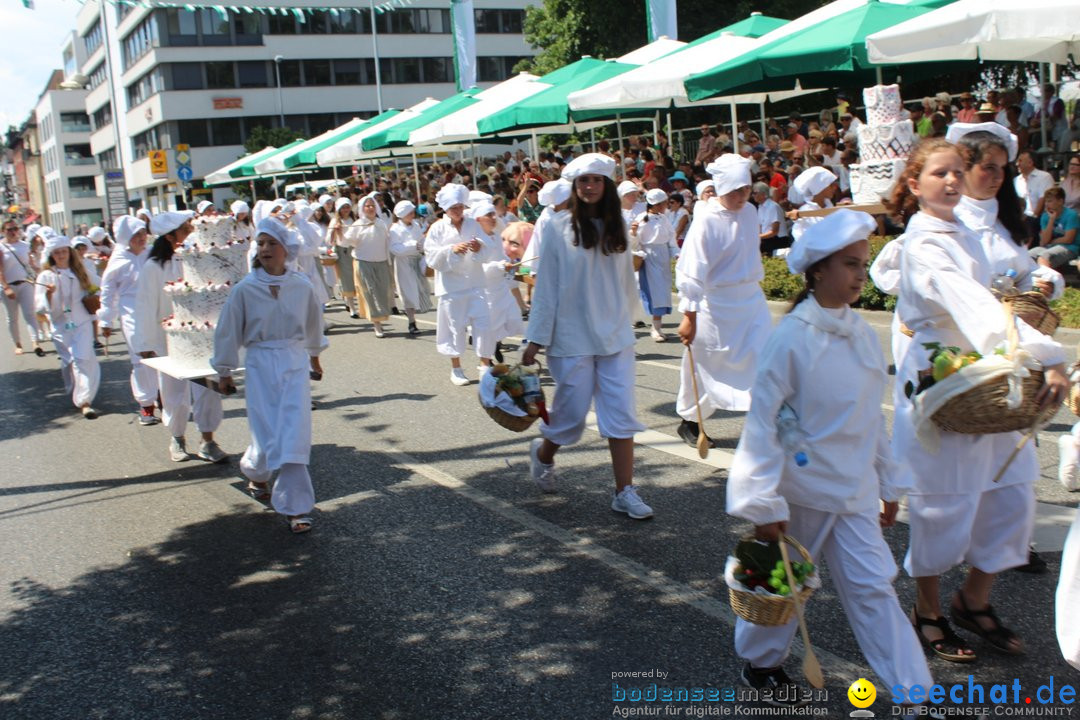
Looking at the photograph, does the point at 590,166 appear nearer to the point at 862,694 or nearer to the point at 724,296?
the point at 724,296

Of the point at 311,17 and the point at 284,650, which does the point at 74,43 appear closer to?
the point at 311,17

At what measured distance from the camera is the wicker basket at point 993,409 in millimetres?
3504

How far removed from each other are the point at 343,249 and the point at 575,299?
12586 mm

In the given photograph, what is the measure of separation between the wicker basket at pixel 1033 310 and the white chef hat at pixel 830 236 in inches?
46.7

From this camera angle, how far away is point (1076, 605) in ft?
10.4

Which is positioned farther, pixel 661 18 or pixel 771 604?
pixel 661 18

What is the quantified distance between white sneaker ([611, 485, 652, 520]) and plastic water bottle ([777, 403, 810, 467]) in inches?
97.4

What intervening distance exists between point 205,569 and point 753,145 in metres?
14.5

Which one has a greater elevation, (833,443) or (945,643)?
(833,443)

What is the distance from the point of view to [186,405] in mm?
8320

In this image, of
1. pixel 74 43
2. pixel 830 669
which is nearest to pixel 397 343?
pixel 830 669

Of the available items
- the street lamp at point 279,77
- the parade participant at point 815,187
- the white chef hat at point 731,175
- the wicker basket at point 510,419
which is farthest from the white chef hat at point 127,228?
the street lamp at point 279,77

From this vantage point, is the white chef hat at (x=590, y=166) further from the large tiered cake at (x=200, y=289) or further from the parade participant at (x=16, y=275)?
the parade participant at (x=16, y=275)

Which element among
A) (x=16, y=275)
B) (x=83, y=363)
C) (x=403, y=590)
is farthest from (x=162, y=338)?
(x=16, y=275)
